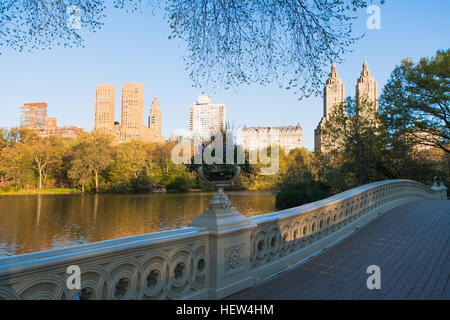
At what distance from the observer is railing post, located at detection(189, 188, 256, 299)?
3.41m

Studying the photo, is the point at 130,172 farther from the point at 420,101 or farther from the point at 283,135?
the point at 283,135

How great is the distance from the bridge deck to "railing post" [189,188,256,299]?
202 millimetres

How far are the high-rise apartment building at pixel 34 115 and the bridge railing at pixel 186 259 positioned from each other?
6548 inches

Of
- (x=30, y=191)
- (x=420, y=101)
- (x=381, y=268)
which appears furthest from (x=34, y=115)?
(x=381, y=268)

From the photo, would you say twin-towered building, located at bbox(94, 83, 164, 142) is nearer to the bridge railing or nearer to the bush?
the bush

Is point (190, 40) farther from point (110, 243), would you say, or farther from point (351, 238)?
point (351, 238)

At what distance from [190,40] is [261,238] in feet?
11.6

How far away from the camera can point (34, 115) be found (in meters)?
157

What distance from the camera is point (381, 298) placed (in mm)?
3492

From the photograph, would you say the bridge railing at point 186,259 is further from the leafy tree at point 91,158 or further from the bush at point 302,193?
the leafy tree at point 91,158

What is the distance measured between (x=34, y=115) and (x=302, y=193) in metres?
167

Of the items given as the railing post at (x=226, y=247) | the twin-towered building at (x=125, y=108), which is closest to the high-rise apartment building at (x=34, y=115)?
the twin-towered building at (x=125, y=108)

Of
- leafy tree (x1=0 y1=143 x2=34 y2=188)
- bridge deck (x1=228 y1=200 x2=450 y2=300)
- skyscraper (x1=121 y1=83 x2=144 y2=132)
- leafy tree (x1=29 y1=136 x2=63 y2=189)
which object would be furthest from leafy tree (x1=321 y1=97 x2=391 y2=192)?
skyscraper (x1=121 y1=83 x2=144 y2=132)
